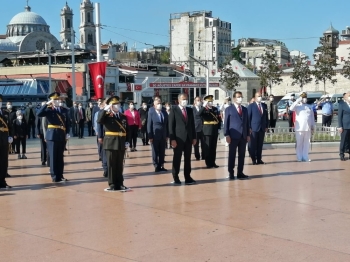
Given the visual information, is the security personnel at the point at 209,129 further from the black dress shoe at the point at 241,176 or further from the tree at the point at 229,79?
the tree at the point at 229,79

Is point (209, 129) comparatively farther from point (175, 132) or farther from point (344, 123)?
point (344, 123)

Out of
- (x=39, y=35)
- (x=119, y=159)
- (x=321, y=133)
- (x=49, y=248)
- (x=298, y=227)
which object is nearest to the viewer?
(x=49, y=248)

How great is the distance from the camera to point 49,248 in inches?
259

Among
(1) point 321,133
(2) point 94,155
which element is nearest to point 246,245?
(2) point 94,155

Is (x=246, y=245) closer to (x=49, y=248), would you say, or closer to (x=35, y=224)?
(x=49, y=248)

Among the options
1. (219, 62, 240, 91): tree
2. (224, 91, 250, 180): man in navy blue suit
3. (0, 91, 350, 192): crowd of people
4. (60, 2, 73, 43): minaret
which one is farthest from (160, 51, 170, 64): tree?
(224, 91, 250, 180): man in navy blue suit

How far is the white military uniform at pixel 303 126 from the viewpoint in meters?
14.4

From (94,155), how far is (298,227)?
10.7 m

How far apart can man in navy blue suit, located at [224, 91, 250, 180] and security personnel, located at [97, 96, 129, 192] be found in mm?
2558

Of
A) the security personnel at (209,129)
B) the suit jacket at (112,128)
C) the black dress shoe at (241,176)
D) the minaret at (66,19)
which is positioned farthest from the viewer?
the minaret at (66,19)

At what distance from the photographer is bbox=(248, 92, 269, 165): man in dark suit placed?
46.4ft

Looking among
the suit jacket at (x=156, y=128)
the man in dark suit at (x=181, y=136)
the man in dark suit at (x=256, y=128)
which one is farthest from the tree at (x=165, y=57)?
Result: the man in dark suit at (x=181, y=136)

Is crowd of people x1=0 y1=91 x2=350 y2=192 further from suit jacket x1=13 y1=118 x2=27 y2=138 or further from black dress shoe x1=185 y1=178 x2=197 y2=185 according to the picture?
suit jacket x1=13 y1=118 x2=27 y2=138

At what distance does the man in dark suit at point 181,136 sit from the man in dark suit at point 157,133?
211 centimetres
